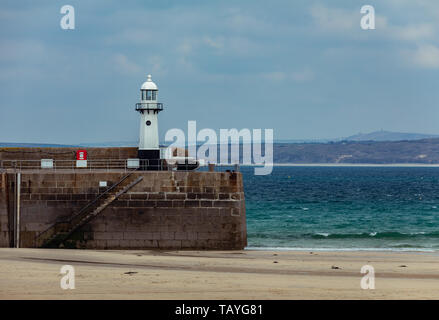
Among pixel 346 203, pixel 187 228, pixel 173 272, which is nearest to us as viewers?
pixel 173 272

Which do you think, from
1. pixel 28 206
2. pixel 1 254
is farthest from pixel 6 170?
pixel 1 254

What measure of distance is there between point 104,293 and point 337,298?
6.26m

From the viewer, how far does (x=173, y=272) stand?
72.8 ft

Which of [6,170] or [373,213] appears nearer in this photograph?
[6,170]

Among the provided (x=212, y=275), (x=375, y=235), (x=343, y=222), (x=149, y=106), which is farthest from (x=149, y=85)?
(x=343, y=222)

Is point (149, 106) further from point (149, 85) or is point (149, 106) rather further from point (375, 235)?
point (375, 235)

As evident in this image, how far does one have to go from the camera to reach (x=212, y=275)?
21734 millimetres

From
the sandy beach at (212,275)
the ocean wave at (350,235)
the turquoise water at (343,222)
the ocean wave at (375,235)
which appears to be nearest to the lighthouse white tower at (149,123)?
the sandy beach at (212,275)

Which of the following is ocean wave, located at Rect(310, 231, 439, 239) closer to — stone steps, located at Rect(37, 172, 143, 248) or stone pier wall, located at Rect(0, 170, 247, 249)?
stone pier wall, located at Rect(0, 170, 247, 249)

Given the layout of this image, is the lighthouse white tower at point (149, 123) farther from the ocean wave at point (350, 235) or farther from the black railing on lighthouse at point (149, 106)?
the ocean wave at point (350, 235)

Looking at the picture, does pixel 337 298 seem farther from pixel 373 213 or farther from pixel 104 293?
pixel 373 213

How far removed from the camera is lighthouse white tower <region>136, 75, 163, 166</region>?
30.5 m

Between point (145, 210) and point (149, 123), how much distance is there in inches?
199

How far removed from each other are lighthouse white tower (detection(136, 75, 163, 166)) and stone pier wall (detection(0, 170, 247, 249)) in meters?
3.42
